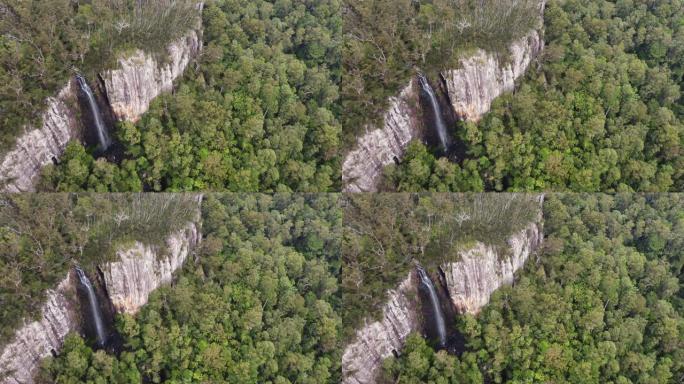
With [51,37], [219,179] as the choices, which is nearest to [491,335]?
[219,179]

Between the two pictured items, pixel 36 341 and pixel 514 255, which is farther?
pixel 514 255

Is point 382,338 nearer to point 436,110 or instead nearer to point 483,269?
point 483,269

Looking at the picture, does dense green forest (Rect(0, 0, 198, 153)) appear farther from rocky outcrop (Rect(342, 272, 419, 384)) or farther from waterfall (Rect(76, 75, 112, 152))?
rocky outcrop (Rect(342, 272, 419, 384))

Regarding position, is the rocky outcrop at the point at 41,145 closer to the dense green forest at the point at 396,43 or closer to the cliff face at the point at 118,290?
the cliff face at the point at 118,290

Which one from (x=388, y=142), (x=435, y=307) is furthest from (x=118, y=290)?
(x=435, y=307)

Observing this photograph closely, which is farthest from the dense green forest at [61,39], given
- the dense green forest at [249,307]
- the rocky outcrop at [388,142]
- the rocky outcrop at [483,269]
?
the rocky outcrop at [483,269]

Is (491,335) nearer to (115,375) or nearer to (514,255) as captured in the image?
(514,255)
